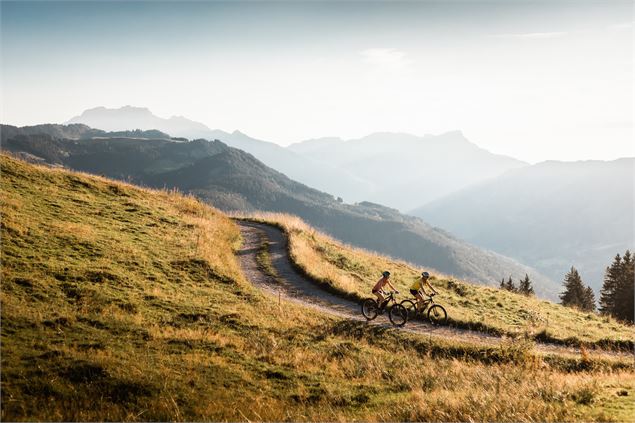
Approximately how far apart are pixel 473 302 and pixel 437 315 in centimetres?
920

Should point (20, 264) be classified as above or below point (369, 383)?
above

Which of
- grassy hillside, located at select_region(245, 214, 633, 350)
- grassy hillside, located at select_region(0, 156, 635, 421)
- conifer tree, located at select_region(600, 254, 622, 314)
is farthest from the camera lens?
conifer tree, located at select_region(600, 254, 622, 314)

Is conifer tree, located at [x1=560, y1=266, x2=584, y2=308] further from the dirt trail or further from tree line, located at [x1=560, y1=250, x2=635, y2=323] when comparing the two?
the dirt trail

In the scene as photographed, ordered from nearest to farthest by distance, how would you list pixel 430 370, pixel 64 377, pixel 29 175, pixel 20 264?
pixel 64 377
pixel 430 370
pixel 20 264
pixel 29 175

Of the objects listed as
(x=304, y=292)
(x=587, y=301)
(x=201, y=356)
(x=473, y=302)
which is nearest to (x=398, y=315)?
(x=304, y=292)

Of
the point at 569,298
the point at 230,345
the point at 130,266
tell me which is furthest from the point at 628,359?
the point at 569,298

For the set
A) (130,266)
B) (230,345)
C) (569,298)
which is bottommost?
(569,298)

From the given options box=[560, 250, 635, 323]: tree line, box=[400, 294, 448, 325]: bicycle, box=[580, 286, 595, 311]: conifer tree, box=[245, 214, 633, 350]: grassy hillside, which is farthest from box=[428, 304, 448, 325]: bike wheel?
box=[580, 286, 595, 311]: conifer tree

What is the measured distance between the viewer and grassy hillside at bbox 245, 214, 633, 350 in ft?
73.2

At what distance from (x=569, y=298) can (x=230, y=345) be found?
7689 centimetres

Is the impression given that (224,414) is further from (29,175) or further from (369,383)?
(29,175)

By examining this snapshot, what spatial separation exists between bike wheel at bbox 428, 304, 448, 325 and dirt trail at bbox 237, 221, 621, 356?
1.81ft

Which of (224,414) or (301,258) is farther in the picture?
(301,258)

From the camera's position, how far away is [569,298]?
7362cm
